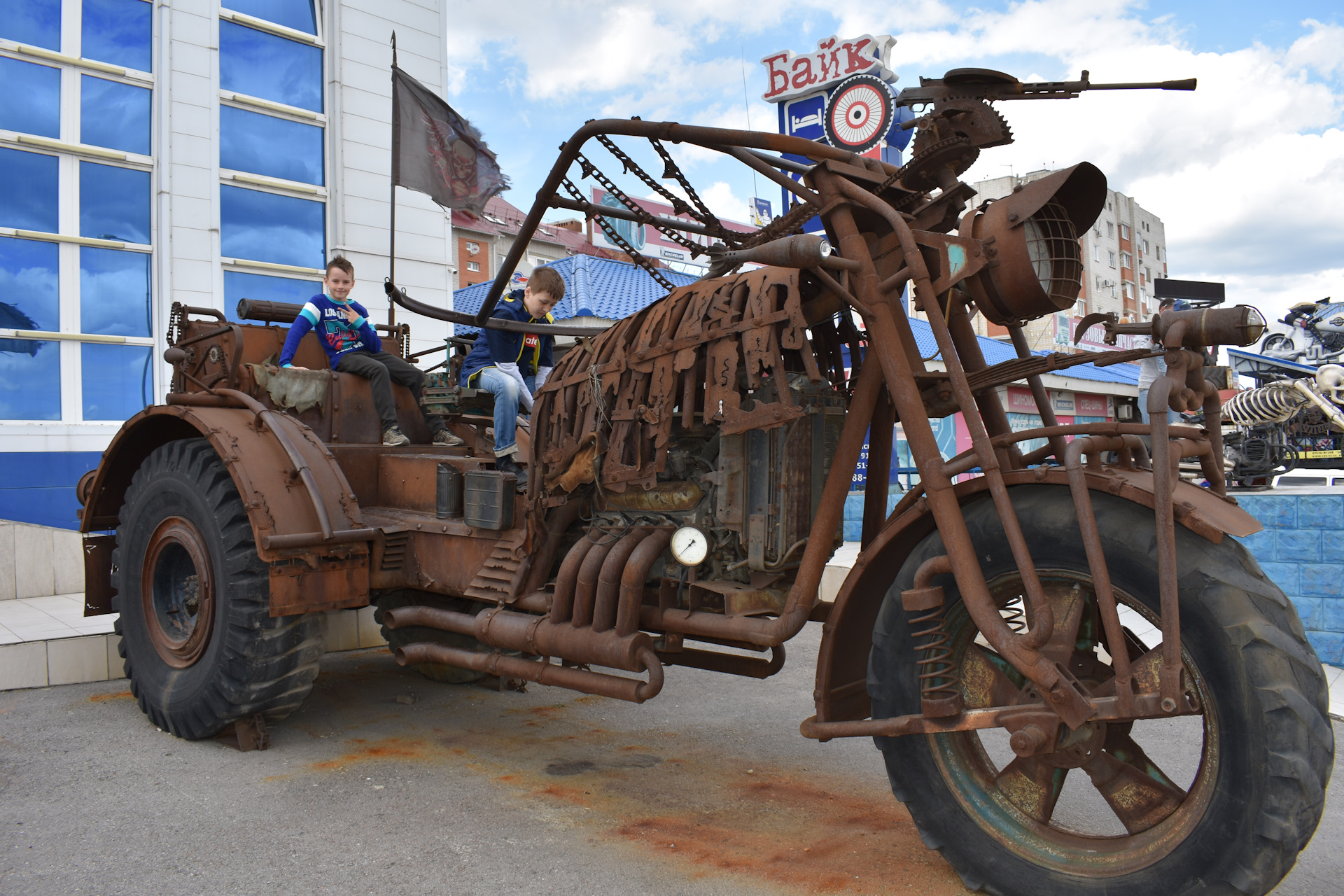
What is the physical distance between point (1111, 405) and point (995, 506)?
22.8 m

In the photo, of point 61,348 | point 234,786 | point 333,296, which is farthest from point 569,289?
point 234,786

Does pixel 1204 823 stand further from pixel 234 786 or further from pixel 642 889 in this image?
pixel 234 786

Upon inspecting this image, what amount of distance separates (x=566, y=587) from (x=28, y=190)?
9615mm

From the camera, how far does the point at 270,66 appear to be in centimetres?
1182

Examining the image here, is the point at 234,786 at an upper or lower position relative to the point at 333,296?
lower

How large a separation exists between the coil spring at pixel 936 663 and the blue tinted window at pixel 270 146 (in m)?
11.4

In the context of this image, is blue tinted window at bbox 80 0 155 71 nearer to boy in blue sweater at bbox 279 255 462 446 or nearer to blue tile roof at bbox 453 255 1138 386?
blue tile roof at bbox 453 255 1138 386

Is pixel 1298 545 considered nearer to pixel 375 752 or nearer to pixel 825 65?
pixel 375 752

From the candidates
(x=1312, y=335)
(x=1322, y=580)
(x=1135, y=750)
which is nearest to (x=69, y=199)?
(x=1135, y=750)

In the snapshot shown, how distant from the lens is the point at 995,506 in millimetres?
2701

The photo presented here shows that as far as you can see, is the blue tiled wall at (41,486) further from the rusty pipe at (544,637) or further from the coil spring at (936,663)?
the coil spring at (936,663)

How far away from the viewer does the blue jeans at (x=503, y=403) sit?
15.0 ft

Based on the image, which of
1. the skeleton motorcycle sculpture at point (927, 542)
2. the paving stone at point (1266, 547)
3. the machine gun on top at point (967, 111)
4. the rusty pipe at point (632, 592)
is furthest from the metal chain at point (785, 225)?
the paving stone at point (1266, 547)

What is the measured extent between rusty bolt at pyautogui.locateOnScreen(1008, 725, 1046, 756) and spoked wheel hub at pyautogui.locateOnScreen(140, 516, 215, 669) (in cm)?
384
